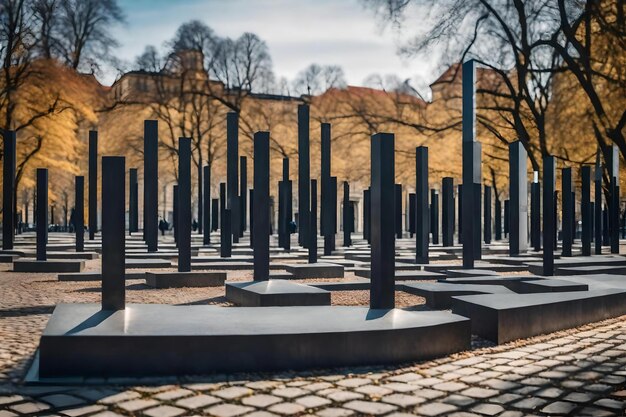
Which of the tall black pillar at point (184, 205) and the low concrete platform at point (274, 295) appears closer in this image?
the low concrete platform at point (274, 295)

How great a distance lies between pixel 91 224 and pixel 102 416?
2278cm

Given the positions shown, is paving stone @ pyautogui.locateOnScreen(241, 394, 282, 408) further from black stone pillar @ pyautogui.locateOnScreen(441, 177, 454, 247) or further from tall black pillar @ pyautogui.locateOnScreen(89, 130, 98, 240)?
black stone pillar @ pyautogui.locateOnScreen(441, 177, 454, 247)

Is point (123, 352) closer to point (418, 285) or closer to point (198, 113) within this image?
point (418, 285)

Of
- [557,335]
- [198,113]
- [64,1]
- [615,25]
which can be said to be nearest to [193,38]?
[198,113]

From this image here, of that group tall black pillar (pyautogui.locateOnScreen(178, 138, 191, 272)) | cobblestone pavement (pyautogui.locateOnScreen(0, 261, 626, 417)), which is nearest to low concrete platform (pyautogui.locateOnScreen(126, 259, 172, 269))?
tall black pillar (pyautogui.locateOnScreen(178, 138, 191, 272))

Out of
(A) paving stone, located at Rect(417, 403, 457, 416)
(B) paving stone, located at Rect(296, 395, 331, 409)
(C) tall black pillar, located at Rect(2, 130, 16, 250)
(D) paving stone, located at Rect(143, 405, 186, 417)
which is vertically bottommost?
(A) paving stone, located at Rect(417, 403, 457, 416)

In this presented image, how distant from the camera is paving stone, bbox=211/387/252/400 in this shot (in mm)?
4879

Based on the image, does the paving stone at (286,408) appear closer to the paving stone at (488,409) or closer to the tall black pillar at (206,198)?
the paving stone at (488,409)

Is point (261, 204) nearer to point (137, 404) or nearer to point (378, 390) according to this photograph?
point (378, 390)

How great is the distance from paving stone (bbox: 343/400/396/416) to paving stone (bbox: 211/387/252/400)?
0.75m

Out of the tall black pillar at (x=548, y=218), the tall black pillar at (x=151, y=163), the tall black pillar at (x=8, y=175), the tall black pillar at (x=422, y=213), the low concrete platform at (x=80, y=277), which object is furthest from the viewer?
the tall black pillar at (x=8, y=175)

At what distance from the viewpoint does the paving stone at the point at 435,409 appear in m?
4.52

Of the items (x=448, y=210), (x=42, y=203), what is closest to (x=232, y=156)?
(x=42, y=203)

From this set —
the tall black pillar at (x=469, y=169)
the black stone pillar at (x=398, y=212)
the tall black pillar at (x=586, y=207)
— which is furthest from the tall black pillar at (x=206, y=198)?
the tall black pillar at (x=469, y=169)
